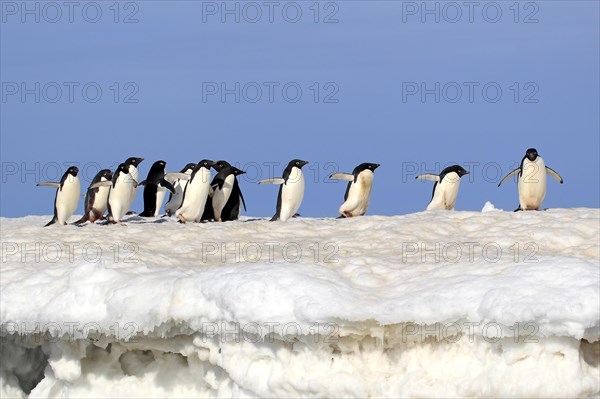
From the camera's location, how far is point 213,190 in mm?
18172

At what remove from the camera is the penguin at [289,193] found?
17641 millimetres

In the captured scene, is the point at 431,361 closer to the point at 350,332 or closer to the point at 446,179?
the point at 350,332

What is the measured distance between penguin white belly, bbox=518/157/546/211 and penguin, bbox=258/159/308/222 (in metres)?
3.72

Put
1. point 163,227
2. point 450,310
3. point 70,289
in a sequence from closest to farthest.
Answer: point 450,310
point 70,289
point 163,227

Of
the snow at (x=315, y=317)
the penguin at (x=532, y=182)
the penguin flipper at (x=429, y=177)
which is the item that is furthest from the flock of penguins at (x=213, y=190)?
the snow at (x=315, y=317)

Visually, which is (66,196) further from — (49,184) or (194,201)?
(194,201)

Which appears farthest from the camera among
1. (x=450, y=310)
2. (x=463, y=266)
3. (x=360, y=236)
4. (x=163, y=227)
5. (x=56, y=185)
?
(x=56, y=185)

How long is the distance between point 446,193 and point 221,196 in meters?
4.08

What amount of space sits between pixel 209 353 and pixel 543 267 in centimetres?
310

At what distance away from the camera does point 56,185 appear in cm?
1855

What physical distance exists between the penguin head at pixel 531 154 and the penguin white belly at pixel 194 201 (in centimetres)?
538

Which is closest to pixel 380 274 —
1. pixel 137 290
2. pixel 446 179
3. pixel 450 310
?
pixel 450 310

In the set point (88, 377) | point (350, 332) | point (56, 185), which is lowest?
point (88, 377)

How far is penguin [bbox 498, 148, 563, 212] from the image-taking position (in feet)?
55.6
